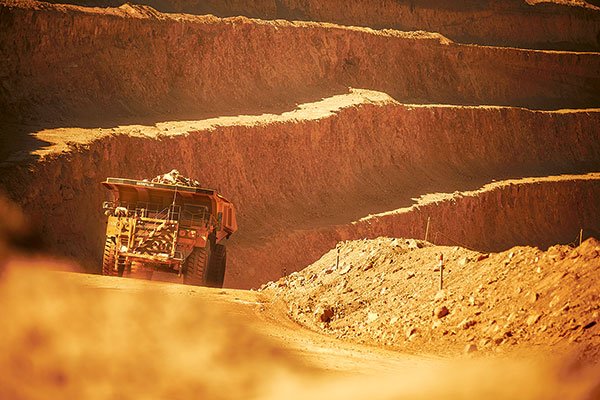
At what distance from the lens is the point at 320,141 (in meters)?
55.4

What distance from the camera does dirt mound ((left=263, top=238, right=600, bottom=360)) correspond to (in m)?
18.2

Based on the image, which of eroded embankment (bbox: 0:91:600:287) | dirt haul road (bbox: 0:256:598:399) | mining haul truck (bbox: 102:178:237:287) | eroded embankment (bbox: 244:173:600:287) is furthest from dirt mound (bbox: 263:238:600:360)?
eroded embankment (bbox: 244:173:600:287)

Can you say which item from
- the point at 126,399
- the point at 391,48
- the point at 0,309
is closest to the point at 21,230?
the point at 0,309

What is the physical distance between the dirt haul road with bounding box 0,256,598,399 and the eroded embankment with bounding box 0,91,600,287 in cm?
1726

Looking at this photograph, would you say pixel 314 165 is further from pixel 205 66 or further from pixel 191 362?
pixel 191 362

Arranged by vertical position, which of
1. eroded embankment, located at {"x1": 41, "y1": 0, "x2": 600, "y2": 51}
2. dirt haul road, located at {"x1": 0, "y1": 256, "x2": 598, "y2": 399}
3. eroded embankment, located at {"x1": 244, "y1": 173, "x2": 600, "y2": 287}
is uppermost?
eroded embankment, located at {"x1": 41, "y1": 0, "x2": 600, "y2": 51}

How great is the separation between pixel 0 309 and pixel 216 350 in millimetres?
2708

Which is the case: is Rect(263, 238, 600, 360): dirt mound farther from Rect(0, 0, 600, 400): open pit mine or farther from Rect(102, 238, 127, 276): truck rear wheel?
Rect(102, 238, 127, 276): truck rear wheel

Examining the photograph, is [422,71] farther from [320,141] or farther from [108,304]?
[108,304]

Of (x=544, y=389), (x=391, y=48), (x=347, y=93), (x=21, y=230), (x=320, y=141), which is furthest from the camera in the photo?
(x=391, y=48)

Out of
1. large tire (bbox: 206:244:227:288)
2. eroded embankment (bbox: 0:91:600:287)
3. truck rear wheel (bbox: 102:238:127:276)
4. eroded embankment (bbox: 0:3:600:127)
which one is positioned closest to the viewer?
truck rear wheel (bbox: 102:238:127:276)

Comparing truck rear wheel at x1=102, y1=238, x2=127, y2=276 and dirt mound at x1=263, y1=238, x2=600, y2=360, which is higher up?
dirt mound at x1=263, y1=238, x2=600, y2=360

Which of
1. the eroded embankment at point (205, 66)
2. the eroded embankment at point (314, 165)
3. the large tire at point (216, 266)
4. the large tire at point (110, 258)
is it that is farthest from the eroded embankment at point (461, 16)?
the large tire at point (110, 258)

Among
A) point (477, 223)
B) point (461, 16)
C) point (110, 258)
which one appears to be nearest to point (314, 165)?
point (477, 223)
